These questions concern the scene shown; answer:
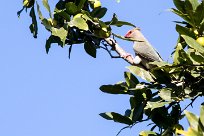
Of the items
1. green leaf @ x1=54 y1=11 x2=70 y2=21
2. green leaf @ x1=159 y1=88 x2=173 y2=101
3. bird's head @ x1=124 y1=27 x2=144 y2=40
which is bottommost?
green leaf @ x1=159 y1=88 x2=173 y2=101

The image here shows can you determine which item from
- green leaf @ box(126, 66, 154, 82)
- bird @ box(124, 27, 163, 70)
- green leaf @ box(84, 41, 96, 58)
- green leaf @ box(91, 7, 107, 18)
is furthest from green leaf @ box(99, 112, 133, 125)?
bird @ box(124, 27, 163, 70)

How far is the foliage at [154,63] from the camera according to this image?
2.67m

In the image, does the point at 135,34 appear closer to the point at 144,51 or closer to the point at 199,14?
the point at 144,51

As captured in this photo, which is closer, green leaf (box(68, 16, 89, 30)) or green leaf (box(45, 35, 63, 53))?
green leaf (box(68, 16, 89, 30))

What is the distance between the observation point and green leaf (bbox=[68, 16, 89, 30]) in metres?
3.08

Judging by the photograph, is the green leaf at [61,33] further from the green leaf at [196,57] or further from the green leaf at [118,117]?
the green leaf at [196,57]

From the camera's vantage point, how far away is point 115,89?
2932mm

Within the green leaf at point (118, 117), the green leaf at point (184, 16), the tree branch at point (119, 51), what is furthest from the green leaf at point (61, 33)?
the green leaf at point (184, 16)

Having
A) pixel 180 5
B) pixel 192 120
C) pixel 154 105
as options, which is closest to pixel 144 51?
pixel 180 5

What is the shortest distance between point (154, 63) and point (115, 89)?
34 centimetres

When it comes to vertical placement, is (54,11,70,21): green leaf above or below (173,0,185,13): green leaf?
above

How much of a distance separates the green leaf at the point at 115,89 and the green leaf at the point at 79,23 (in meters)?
0.37

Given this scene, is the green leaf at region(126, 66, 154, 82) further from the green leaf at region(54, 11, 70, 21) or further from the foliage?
the green leaf at region(54, 11, 70, 21)

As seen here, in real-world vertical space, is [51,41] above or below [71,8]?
below
